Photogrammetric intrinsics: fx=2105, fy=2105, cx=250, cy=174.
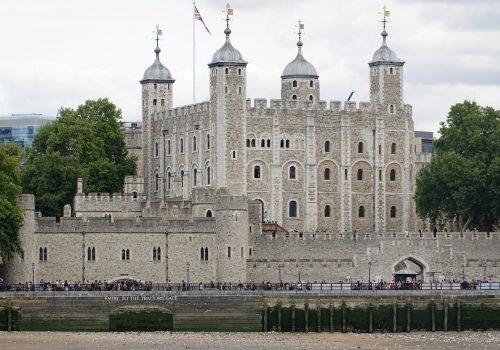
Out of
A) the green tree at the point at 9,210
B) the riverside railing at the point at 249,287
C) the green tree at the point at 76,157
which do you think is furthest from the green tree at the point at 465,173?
the green tree at the point at 9,210

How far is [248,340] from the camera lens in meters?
92.8

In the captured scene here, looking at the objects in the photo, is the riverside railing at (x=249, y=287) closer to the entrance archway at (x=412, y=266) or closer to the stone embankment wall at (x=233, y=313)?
the stone embankment wall at (x=233, y=313)

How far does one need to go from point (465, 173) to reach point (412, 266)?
7.78m

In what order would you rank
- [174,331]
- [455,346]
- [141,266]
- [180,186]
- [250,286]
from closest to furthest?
[455,346], [174,331], [250,286], [141,266], [180,186]

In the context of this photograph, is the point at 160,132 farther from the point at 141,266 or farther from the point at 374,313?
the point at 374,313

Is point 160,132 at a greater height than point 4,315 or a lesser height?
greater

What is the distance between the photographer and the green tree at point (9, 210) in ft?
344

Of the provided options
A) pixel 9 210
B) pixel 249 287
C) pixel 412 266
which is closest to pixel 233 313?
pixel 249 287

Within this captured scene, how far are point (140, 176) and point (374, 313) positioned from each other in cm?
4013

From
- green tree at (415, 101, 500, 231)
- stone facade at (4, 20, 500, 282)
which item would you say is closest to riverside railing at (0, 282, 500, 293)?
stone facade at (4, 20, 500, 282)

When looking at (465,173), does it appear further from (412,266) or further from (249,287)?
(249,287)

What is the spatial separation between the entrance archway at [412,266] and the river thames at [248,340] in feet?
64.6

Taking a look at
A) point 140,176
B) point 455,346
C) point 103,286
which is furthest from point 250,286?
point 140,176

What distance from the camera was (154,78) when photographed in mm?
138000
